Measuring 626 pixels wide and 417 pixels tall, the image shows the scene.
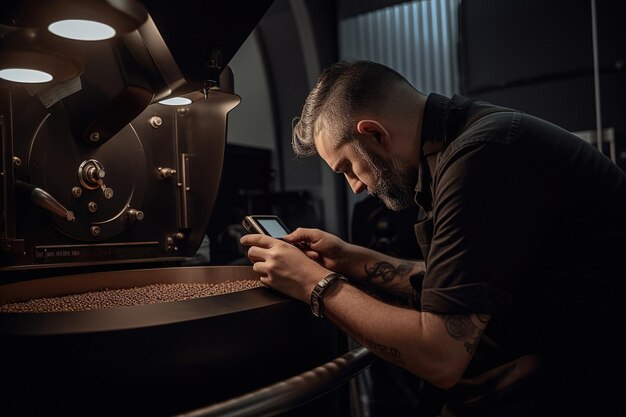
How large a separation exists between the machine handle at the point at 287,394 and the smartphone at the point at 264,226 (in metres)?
0.34

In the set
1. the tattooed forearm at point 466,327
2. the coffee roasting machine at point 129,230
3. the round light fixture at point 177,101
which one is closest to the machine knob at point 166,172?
the coffee roasting machine at point 129,230

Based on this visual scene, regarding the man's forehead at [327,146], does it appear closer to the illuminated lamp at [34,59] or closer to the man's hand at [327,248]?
the man's hand at [327,248]

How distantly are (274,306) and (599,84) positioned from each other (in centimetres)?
241

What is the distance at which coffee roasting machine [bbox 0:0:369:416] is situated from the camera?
59 centimetres

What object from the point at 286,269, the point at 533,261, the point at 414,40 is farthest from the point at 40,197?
the point at 414,40

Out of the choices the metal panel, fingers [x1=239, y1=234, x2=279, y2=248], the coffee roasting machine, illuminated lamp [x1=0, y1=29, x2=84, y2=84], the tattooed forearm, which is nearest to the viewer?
the coffee roasting machine

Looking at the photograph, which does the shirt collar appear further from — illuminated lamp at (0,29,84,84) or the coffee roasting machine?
illuminated lamp at (0,29,84,84)

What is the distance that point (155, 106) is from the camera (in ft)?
3.66

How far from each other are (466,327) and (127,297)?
1.86 feet

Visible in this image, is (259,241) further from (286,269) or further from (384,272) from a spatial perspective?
(384,272)

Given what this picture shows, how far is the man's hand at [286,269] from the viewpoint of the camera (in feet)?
2.78

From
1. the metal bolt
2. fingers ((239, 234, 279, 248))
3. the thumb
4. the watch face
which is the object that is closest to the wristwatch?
the watch face

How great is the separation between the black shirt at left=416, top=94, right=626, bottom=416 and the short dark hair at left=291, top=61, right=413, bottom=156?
0.21 meters

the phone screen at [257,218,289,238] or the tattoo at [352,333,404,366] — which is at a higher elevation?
the phone screen at [257,218,289,238]
